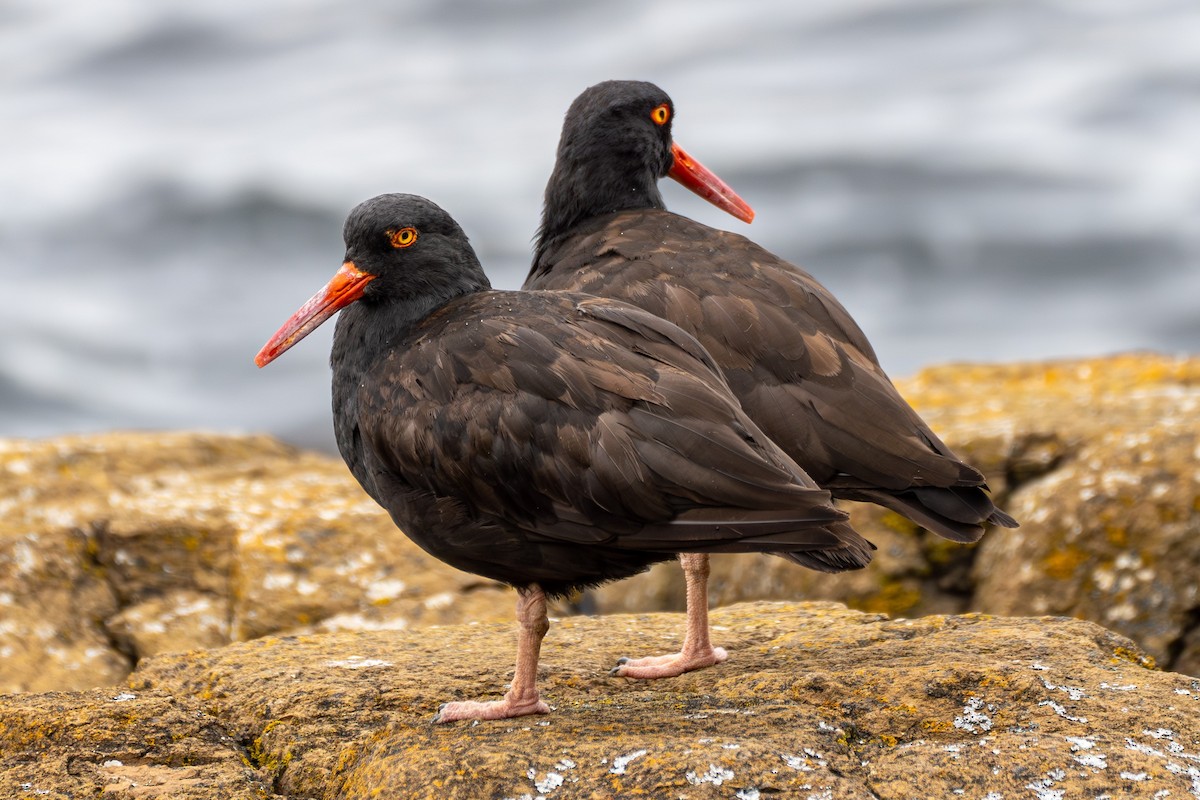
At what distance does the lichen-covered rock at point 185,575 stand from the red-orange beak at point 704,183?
256 centimetres

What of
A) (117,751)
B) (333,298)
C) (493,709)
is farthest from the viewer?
(333,298)

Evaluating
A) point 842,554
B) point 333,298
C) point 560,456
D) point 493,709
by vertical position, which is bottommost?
point 493,709

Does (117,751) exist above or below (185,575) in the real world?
below

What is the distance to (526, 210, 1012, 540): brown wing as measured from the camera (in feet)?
18.0

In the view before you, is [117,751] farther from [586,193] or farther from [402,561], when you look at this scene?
[586,193]

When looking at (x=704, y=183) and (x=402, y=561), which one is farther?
(x=704, y=183)

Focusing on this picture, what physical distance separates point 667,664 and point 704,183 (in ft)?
11.5

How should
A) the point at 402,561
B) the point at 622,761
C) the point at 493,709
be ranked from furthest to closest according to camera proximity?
1. the point at 402,561
2. the point at 493,709
3. the point at 622,761

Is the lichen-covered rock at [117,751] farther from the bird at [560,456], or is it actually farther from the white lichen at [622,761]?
the white lichen at [622,761]

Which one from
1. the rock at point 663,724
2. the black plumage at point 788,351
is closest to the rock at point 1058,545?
the rock at point 663,724

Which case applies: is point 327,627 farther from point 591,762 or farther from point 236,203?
point 236,203

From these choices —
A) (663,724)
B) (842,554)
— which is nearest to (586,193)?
(842,554)

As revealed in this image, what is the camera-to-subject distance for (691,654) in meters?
5.86

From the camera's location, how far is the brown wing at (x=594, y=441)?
468cm
